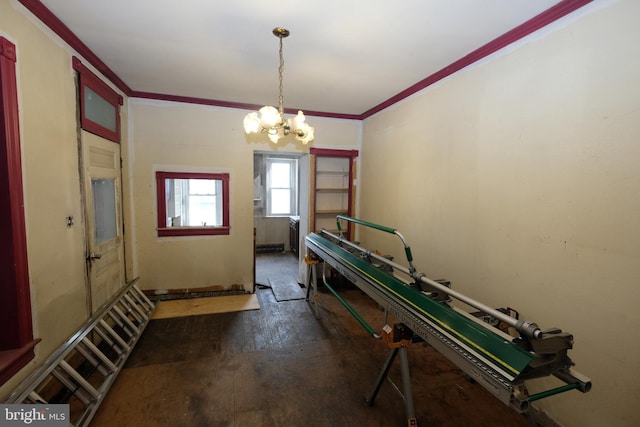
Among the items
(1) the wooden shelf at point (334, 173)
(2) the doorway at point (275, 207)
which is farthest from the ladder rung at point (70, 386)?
(2) the doorway at point (275, 207)

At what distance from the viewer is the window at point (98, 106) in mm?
2543

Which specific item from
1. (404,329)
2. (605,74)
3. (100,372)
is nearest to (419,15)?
(605,74)

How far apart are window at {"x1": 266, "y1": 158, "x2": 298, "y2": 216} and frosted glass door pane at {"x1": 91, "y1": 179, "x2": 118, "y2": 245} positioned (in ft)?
12.7

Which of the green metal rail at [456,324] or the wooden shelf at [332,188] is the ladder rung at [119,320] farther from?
the wooden shelf at [332,188]

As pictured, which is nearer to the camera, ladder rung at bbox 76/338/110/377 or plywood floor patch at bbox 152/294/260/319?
ladder rung at bbox 76/338/110/377

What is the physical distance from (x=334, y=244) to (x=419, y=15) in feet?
7.39

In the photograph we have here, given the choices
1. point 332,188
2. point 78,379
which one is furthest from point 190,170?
point 78,379

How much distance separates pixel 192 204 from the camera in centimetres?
462

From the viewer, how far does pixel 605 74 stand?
167 cm

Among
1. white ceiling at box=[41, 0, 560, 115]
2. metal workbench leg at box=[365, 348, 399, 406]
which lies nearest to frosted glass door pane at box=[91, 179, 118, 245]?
white ceiling at box=[41, 0, 560, 115]

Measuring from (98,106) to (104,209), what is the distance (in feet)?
3.39

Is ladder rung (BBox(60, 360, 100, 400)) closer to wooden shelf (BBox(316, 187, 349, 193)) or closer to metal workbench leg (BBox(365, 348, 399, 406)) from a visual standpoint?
metal workbench leg (BBox(365, 348, 399, 406))

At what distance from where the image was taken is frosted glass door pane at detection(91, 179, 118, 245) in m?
2.89

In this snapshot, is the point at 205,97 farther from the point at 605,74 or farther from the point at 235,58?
the point at 605,74
